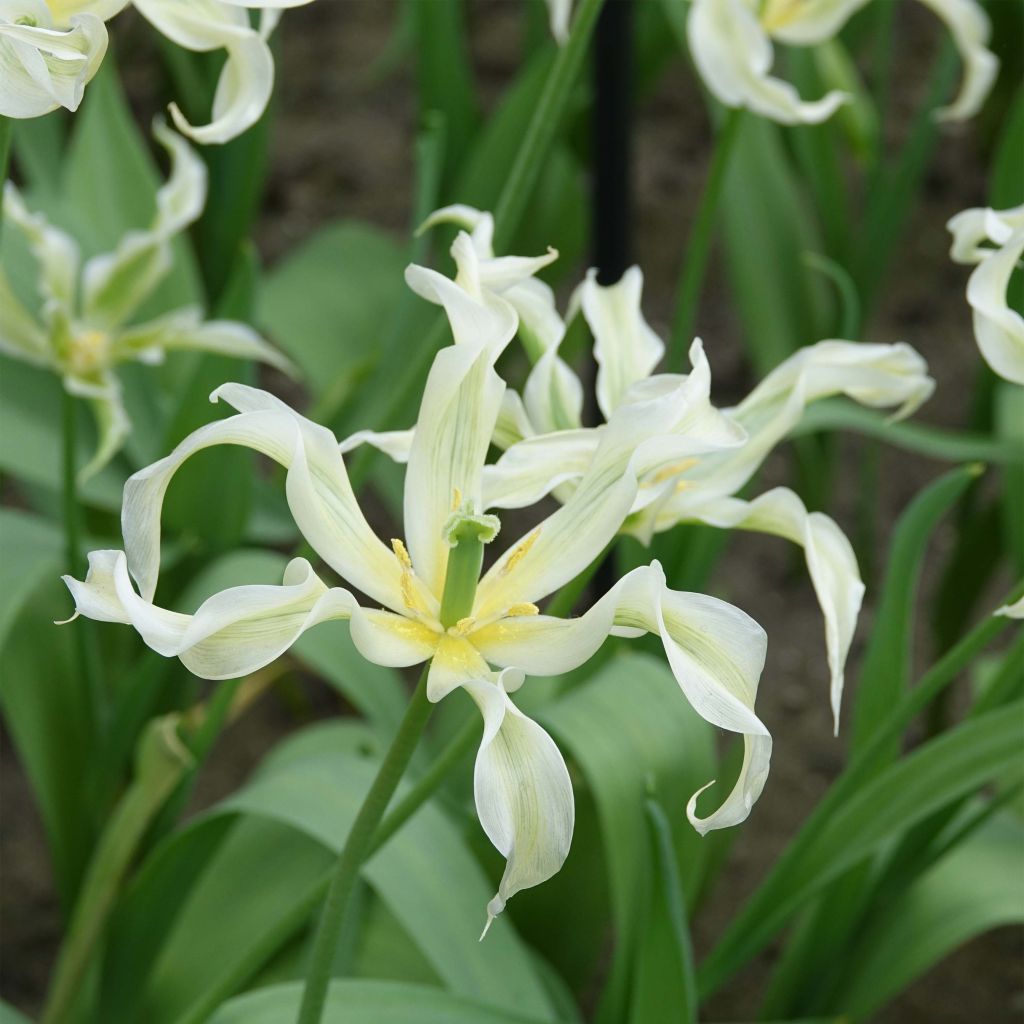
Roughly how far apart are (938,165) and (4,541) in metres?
1.47

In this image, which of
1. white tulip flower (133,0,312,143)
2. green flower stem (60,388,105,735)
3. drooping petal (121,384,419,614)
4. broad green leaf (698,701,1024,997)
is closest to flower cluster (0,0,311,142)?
white tulip flower (133,0,312,143)

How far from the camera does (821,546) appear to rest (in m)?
0.60

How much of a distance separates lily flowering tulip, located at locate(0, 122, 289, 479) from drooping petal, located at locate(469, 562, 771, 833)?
22.2 inches

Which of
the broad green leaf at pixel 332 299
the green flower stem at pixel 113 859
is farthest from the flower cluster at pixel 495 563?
the broad green leaf at pixel 332 299

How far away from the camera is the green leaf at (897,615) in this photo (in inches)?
32.0

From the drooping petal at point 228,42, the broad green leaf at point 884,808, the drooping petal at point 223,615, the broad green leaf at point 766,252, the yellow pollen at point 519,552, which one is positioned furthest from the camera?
the broad green leaf at point 766,252

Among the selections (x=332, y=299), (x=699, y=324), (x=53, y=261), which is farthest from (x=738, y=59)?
(x=699, y=324)

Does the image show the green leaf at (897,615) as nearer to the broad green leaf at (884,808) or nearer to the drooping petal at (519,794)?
the broad green leaf at (884,808)

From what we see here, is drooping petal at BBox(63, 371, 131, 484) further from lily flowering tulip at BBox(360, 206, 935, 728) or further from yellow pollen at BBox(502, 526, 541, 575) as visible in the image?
yellow pollen at BBox(502, 526, 541, 575)

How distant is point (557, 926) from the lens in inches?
41.1

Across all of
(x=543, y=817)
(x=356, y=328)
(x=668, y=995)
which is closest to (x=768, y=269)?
(x=356, y=328)

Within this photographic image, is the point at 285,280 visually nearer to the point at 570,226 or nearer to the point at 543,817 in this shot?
the point at 570,226

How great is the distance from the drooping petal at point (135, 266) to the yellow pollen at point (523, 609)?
2.02ft

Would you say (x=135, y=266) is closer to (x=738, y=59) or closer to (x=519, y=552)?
(x=738, y=59)
